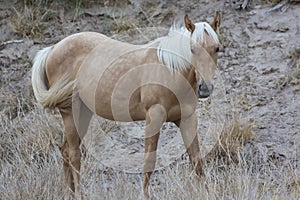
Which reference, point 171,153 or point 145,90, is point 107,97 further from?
point 171,153

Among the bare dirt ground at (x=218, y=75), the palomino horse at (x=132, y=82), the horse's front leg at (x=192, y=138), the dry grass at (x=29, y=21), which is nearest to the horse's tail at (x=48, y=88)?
the palomino horse at (x=132, y=82)

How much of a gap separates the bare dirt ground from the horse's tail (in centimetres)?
67

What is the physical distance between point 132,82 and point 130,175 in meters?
1.21

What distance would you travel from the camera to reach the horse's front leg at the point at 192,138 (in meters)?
3.94

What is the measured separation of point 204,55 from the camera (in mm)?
3502

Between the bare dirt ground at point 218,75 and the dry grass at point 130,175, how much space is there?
0.17 ft

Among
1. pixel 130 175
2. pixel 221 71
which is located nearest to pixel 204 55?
pixel 130 175

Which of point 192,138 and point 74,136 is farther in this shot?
point 74,136

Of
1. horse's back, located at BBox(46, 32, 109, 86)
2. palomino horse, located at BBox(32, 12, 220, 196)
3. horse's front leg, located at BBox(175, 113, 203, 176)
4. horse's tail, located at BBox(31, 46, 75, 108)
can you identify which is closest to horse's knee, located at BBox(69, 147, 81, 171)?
palomino horse, located at BBox(32, 12, 220, 196)

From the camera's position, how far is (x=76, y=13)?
22.7 ft

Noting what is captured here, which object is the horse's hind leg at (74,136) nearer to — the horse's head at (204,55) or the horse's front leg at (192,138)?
the horse's front leg at (192,138)

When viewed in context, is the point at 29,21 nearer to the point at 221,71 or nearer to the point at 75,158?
the point at 221,71

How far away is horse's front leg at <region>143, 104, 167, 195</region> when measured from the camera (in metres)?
3.80

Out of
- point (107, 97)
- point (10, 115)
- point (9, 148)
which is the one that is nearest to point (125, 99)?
point (107, 97)
